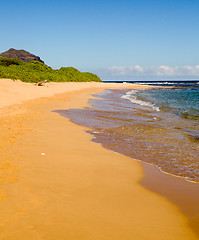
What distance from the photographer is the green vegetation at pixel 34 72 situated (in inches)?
1494

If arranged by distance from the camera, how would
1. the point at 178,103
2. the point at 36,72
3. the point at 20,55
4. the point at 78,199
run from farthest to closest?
the point at 20,55
the point at 36,72
the point at 178,103
the point at 78,199

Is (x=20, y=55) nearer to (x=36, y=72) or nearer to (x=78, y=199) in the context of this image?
(x=36, y=72)

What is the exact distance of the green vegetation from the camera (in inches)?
1494

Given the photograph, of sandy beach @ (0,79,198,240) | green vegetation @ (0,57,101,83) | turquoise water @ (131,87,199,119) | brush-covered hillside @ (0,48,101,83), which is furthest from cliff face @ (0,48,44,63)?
sandy beach @ (0,79,198,240)

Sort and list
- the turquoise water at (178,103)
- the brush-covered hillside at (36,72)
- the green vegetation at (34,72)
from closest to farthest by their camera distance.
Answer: the turquoise water at (178,103) → the green vegetation at (34,72) → the brush-covered hillside at (36,72)

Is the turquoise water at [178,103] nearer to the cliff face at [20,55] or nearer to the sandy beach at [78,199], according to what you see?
the sandy beach at [78,199]

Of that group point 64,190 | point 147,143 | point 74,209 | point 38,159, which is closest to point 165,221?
point 74,209

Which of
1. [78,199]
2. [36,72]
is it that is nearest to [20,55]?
[36,72]

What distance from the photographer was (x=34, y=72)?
47.9 metres

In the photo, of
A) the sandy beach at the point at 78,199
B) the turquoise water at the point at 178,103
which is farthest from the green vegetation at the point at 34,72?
the sandy beach at the point at 78,199

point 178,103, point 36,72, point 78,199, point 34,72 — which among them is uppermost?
point 36,72

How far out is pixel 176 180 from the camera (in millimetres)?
4426

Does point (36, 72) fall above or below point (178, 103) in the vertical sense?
above

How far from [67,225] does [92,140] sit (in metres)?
4.55
